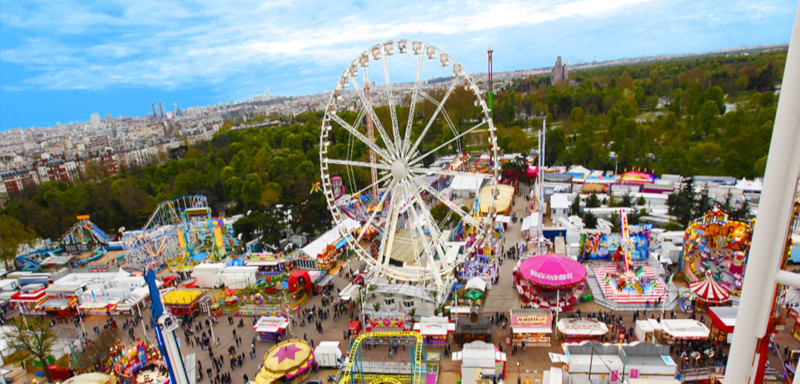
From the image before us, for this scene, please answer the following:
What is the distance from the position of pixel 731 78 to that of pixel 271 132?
304 feet

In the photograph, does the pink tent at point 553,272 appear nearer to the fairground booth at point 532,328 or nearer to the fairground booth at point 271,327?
the fairground booth at point 532,328

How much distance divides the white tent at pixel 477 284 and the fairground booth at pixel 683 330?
31.3 feet

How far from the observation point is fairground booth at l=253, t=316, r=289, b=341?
964 inches

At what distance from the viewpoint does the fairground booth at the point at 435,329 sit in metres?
22.9

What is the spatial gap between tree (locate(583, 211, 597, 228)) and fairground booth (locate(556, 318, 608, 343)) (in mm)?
16182

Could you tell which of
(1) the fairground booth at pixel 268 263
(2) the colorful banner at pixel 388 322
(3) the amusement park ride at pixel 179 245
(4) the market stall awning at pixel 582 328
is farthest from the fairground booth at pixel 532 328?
(3) the amusement park ride at pixel 179 245

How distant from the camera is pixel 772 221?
93.2 inches

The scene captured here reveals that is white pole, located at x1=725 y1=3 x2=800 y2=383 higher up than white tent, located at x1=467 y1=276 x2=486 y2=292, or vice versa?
white pole, located at x1=725 y1=3 x2=800 y2=383

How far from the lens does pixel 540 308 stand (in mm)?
25266

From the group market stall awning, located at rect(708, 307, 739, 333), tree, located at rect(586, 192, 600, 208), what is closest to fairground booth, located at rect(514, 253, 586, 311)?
market stall awning, located at rect(708, 307, 739, 333)

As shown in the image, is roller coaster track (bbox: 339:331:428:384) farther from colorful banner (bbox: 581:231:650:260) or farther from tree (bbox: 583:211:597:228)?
tree (bbox: 583:211:597:228)

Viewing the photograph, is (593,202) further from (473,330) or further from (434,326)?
(434,326)

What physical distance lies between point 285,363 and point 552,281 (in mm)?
15005

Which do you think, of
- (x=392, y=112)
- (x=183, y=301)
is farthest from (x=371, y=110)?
(x=183, y=301)
